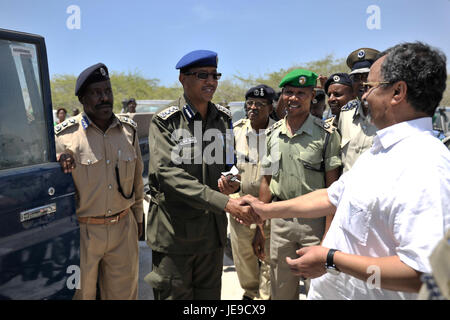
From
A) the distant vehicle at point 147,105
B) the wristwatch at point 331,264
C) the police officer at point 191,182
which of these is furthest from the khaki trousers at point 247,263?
the distant vehicle at point 147,105

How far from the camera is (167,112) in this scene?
244 centimetres

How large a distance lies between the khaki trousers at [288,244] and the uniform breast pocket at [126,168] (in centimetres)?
123

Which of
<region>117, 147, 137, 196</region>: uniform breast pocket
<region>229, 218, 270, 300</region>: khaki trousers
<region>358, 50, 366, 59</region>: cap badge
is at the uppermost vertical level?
<region>358, 50, 366, 59</region>: cap badge

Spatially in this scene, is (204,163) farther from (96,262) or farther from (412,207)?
(412,207)

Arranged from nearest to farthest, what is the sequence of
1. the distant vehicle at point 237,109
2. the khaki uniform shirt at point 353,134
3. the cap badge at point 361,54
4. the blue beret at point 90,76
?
the blue beret at point 90,76 → the khaki uniform shirt at point 353,134 → the cap badge at point 361,54 → the distant vehicle at point 237,109

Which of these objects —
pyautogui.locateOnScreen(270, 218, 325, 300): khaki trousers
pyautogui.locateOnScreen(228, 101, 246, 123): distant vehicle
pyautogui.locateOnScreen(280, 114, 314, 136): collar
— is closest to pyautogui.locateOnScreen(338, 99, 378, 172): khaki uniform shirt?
pyautogui.locateOnScreen(280, 114, 314, 136): collar

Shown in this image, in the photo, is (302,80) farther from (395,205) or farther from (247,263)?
(247,263)

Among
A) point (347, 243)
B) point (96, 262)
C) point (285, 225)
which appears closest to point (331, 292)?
point (347, 243)

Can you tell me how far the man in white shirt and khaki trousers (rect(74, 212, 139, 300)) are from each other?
5.44 feet

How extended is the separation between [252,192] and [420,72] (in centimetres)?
248

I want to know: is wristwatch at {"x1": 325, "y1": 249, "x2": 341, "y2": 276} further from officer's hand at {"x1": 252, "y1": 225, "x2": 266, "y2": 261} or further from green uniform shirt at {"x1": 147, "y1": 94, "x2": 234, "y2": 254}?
officer's hand at {"x1": 252, "y1": 225, "x2": 266, "y2": 261}

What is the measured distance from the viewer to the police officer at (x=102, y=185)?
254 cm

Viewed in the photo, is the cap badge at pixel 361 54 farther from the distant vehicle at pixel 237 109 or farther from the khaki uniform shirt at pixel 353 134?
the distant vehicle at pixel 237 109

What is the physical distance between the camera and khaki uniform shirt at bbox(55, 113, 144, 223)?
252 centimetres
